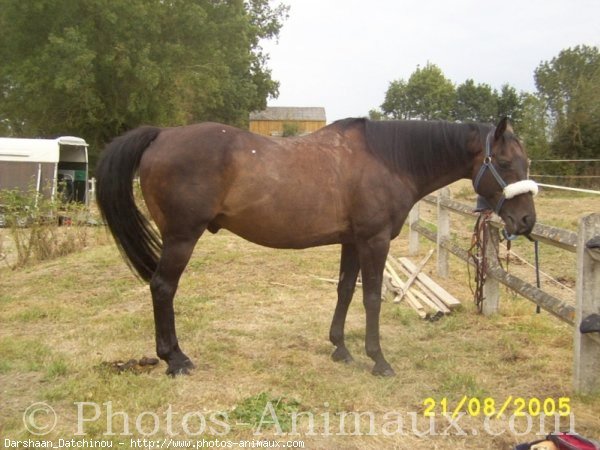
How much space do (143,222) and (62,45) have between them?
1883cm

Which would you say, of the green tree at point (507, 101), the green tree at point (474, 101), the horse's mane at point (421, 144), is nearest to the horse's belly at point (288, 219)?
the horse's mane at point (421, 144)

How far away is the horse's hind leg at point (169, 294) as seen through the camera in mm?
3895

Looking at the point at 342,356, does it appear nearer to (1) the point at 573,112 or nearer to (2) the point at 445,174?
(2) the point at 445,174

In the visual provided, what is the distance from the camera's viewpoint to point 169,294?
3967mm

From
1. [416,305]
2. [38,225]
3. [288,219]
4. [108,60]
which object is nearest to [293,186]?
[288,219]

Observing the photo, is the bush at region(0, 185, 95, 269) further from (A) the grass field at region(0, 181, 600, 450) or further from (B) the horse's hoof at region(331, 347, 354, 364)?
(B) the horse's hoof at region(331, 347, 354, 364)

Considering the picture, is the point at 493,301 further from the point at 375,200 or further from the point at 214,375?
the point at 214,375

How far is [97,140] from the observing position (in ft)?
80.8

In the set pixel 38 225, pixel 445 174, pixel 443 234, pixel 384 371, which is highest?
pixel 445 174

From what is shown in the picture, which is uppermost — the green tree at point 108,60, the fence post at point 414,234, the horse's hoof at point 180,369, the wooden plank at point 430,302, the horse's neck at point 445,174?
the green tree at point 108,60

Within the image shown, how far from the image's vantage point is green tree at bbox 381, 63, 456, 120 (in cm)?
5350

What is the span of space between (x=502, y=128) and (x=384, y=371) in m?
2.10

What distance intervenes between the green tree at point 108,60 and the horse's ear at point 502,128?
64.5 feet

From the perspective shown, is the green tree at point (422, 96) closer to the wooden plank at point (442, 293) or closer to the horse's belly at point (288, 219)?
the wooden plank at point (442, 293)
